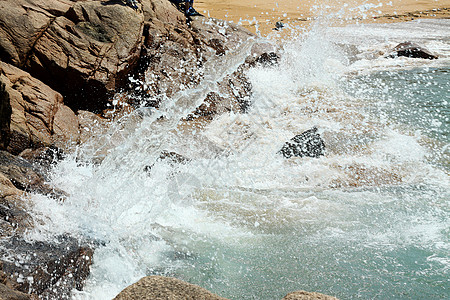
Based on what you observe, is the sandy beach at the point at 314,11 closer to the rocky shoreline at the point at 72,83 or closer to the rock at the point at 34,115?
the rocky shoreline at the point at 72,83

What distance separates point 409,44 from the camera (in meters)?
10.8

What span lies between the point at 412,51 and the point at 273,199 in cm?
786

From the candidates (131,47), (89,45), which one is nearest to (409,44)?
(131,47)

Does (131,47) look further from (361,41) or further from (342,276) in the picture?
(361,41)

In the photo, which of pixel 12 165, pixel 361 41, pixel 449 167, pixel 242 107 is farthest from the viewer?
pixel 361 41

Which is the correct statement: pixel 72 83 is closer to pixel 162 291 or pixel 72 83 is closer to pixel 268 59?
pixel 268 59

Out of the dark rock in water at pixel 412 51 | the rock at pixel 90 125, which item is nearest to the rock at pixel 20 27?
the rock at pixel 90 125

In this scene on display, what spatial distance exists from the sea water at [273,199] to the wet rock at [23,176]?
0.20m

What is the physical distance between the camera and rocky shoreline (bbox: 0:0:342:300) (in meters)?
3.12

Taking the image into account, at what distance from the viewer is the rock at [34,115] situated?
485 cm

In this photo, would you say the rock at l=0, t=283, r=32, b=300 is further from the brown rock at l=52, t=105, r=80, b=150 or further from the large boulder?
the large boulder

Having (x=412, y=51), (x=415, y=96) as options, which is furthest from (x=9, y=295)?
(x=412, y=51)

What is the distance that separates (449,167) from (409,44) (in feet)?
21.1

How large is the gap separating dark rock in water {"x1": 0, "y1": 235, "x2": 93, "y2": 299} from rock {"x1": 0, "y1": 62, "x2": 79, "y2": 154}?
203cm
